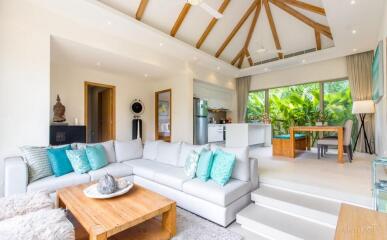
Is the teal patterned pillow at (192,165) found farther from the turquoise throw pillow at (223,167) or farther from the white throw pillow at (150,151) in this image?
the white throw pillow at (150,151)

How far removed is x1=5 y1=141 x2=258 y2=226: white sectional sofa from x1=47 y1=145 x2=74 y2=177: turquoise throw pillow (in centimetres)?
9

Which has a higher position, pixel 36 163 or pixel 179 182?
pixel 36 163

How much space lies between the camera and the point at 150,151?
13.1 ft

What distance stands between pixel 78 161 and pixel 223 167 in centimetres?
225

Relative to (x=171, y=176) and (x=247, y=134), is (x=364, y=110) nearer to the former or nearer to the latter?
(x=247, y=134)

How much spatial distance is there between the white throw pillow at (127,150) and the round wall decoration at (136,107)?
2778 mm

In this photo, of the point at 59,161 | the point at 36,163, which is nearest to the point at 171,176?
the point at 59,161

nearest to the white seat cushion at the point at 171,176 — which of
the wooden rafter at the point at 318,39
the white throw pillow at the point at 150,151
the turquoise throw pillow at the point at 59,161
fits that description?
the white throw pillow at the point at 150,151

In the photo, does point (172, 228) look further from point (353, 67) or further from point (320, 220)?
point (353, 67)

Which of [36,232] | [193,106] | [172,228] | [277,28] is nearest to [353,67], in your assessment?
[277,28]

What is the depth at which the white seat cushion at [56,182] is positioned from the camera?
2.46 m

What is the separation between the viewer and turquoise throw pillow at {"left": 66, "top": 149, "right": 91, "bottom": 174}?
2.94 m

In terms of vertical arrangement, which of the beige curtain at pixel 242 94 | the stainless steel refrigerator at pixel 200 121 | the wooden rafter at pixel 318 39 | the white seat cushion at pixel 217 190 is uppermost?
the wooden rafter at pixel 318 39

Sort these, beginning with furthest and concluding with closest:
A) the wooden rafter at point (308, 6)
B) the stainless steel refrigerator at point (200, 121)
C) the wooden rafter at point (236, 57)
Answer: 1. the wooden rafter at point (236, 57)
2. the stainless steel refrigerator at point (200, 121)
3. the wooden rafter at point (308, 6)
